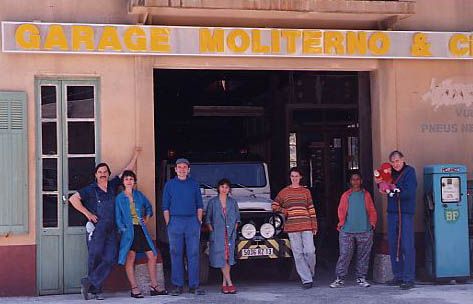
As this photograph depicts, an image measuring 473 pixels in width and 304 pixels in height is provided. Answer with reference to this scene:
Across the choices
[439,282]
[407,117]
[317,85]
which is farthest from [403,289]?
[317,85]

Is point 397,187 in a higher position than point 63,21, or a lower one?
lower

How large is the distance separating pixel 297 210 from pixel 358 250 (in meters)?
1.12

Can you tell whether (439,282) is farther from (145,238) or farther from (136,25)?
(136,25)

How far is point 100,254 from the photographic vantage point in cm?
940

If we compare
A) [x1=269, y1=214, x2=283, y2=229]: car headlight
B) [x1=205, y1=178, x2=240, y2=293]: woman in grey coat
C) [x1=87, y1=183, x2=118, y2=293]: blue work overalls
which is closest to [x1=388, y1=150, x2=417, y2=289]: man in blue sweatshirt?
[x1=269, y1=214, x2=283, y2=229]: car headlight

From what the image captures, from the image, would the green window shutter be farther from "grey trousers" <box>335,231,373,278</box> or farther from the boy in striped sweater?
"grey trousers" <box>335,231,373,278</box>

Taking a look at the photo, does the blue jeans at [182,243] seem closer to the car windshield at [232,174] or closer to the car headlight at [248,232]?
the car headlight at [248,232]

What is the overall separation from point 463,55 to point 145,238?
551 centimetres

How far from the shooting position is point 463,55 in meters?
11.0

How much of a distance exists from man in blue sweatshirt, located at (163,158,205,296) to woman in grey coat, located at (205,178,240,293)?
0.91 feet

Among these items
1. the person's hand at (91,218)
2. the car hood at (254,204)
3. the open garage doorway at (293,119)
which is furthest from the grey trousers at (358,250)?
the person's hand at (91,218)

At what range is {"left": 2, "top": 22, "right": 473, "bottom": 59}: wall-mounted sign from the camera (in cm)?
976

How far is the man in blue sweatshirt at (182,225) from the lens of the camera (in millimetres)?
9688

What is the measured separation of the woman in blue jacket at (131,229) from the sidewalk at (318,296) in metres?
0.45
